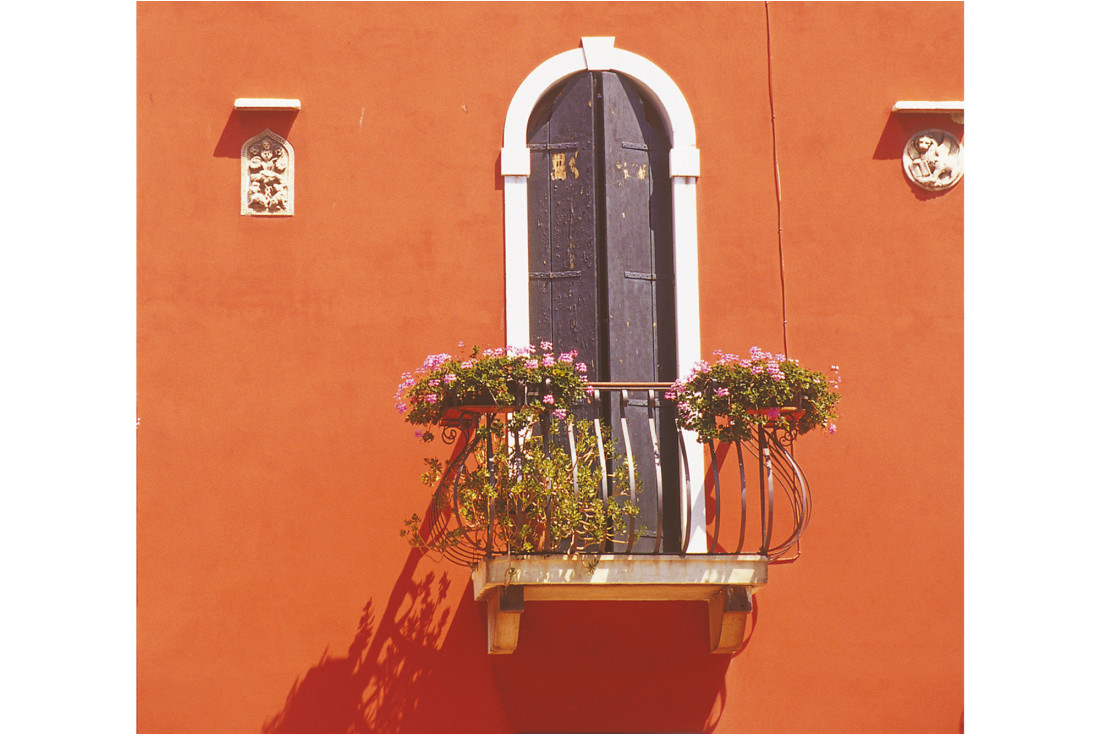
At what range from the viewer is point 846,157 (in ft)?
25.0

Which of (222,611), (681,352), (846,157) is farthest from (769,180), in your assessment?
(222,611)

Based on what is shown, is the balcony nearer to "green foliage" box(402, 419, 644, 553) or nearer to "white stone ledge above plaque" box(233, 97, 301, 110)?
"green foliage" box(402, 419, 644, 553)

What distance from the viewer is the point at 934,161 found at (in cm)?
761

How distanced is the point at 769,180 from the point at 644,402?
4.04 feet

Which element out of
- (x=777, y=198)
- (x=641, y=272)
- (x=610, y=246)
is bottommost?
(x=641, y=272)

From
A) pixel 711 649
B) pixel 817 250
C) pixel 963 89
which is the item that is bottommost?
pixel 711 649

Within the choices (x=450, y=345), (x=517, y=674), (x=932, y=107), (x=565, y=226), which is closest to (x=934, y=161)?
(x=932, y=107)

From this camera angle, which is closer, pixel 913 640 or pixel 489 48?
pixel 913 640

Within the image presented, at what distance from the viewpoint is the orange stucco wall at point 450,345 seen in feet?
23.1

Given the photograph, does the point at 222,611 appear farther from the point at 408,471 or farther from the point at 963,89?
the point at 963,89

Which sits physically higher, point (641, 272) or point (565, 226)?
point (565, 226)

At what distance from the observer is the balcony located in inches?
254

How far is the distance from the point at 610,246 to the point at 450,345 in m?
0.89

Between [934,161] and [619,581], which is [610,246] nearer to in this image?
[934,161]
